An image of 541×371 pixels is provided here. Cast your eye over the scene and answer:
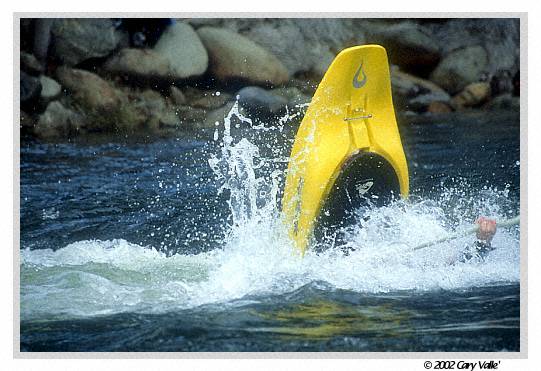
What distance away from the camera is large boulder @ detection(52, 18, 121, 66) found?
12.7ft

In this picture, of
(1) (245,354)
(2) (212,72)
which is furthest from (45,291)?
(2) (212,72)

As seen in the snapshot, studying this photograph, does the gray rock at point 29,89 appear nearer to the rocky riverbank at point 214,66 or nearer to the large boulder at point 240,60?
the rocky riverbank at point 214,66

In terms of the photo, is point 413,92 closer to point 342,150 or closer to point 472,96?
point 472,96

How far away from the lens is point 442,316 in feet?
11.8

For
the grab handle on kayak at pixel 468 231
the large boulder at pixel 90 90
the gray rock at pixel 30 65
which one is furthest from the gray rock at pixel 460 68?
the gray rock at pixel 30 65

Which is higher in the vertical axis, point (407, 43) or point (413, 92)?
point (407, 43)

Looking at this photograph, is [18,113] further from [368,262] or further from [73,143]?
[368,262]

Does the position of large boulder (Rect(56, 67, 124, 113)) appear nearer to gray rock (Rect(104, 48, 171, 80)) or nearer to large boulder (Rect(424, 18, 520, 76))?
gray rock (Rect(104, 48, 171, 80))

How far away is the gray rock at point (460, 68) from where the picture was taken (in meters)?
3.99

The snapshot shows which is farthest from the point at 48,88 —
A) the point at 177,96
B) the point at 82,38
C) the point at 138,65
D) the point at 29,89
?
the point at 177,96

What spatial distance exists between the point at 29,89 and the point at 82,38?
29 cm

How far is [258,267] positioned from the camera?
376 cm

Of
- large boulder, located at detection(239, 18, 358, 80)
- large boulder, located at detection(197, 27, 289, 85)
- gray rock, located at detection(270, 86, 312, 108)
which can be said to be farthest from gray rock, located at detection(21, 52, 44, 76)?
gray rock, located at detection(270, 86, 312, 108)
